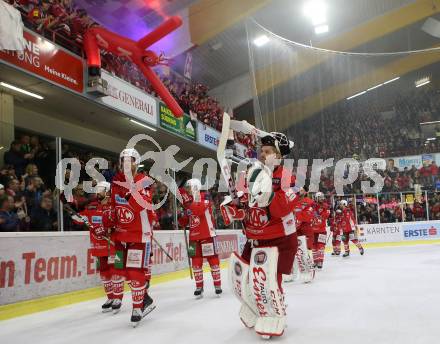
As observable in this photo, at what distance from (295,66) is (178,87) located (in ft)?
15.6

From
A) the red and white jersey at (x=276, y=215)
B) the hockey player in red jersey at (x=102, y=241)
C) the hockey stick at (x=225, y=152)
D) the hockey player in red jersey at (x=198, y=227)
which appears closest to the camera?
the hockey stick at (x=225, y=152)

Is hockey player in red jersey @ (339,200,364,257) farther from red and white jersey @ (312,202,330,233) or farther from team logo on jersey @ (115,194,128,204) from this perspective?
team logo on jersey @ (115,194,128,204)

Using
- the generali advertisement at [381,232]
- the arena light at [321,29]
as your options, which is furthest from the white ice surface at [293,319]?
the arena light at [321,29]

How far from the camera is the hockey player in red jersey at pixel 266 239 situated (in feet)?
11.1

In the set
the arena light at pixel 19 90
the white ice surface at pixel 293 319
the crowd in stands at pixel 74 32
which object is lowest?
the white ice surface at pixel 293 319

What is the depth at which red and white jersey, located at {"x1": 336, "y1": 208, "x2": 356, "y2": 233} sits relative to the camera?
11281mm

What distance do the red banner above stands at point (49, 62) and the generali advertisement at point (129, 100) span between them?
→ 2.28 feet

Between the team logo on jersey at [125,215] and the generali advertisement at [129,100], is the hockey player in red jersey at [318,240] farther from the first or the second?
the team logo on jersey at [125,215]

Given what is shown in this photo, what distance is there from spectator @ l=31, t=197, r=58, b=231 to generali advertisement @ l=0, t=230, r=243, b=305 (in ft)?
0.68

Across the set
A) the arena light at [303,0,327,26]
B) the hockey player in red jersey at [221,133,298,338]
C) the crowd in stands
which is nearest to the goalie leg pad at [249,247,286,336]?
the hockey player in red jersey at [221,133,298,338]

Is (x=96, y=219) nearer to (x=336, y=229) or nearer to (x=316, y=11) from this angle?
(x=336, y=229)

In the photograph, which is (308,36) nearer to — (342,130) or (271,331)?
(342,130)

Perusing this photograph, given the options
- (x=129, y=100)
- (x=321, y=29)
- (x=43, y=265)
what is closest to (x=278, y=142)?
(x=43, y=265)

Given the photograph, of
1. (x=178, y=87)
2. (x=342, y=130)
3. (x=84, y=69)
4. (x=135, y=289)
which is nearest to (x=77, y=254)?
(x=135, y=289)
